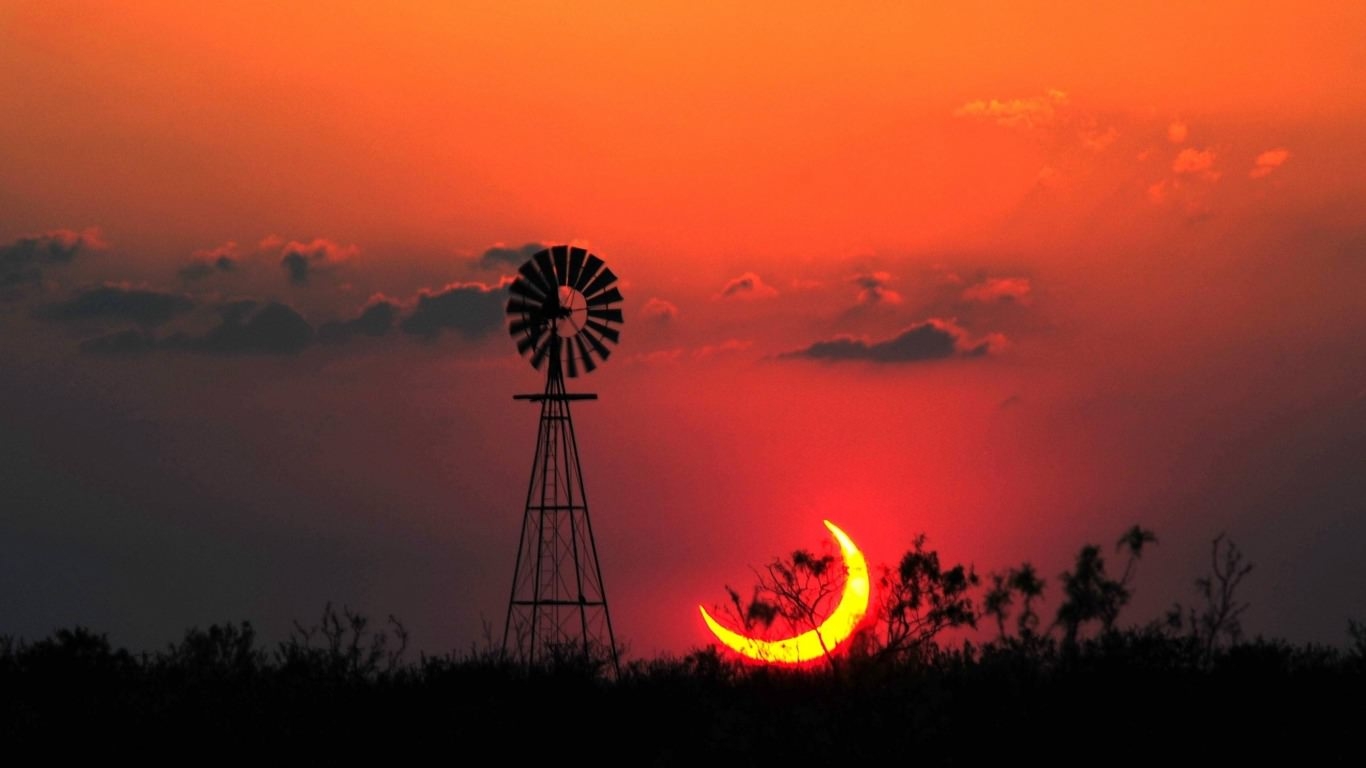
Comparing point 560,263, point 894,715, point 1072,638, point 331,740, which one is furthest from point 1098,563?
point 331,740

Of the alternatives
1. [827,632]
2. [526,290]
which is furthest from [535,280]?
[827,632]

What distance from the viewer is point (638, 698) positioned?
29.7 m

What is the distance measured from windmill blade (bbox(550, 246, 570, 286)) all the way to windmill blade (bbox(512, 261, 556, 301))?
0.30 meters

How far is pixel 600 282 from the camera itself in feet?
141

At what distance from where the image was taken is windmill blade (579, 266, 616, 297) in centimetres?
4284

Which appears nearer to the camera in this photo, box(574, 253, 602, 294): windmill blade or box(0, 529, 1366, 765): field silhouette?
box(0, 529, 1366, 765): field silhouette

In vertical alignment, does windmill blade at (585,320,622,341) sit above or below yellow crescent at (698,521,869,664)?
above

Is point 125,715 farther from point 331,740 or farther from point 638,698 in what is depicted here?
point 638,698

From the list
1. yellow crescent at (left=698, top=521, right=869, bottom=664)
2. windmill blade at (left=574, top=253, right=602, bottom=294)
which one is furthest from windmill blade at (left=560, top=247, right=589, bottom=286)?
yellow crescent at (left=698, top=521, right=869, bottom=664)

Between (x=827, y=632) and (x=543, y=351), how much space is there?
11.5 m

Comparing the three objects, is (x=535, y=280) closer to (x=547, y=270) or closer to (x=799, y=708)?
(x=547, y=270)

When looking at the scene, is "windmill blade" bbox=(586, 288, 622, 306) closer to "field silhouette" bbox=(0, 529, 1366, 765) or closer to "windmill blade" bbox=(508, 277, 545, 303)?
"windmill blade" bbox=(508, 277, 545, 303)

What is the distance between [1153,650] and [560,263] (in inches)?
719

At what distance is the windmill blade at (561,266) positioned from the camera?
42344mm
